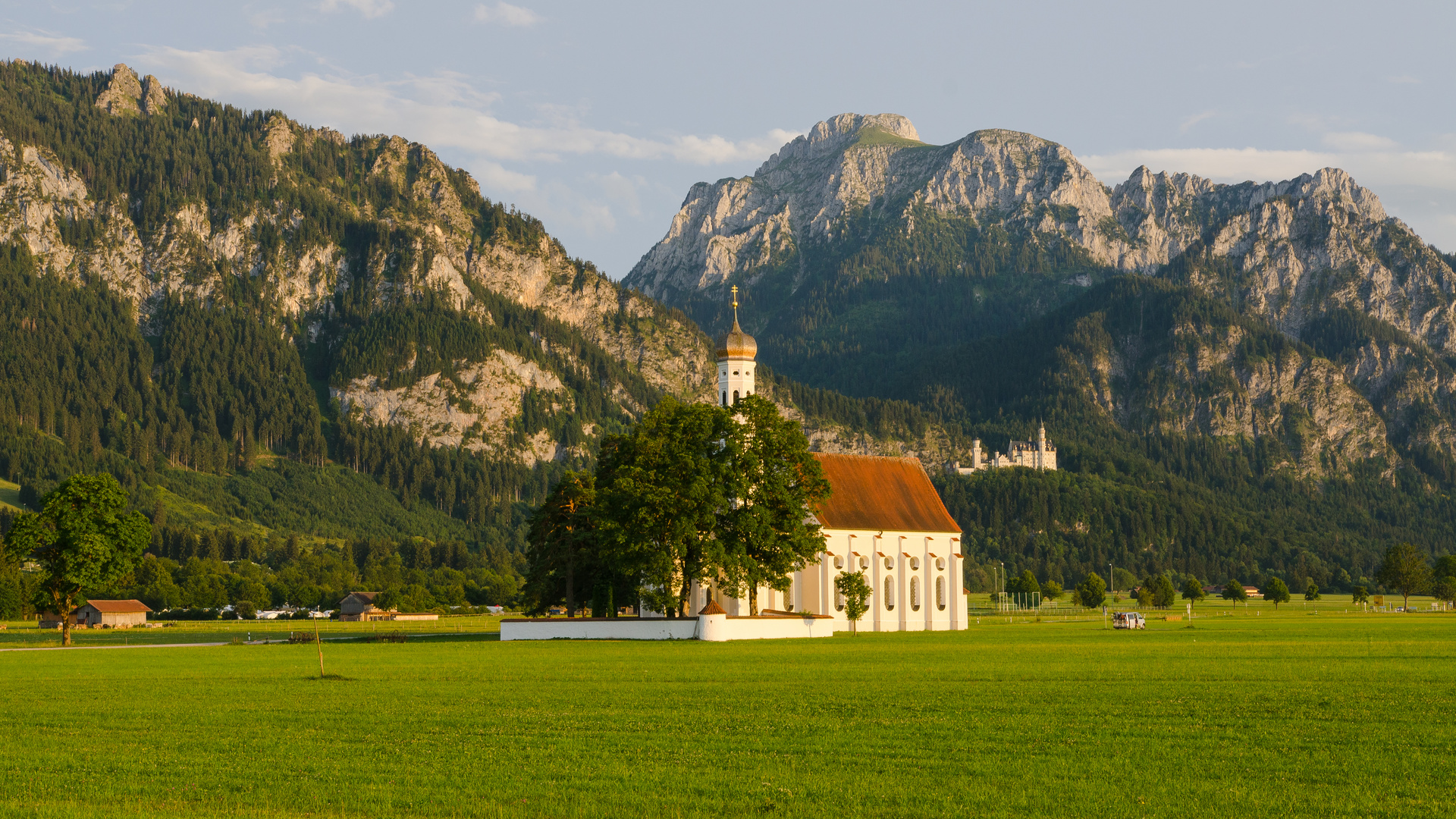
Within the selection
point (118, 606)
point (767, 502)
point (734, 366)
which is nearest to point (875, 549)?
point (734, 366)

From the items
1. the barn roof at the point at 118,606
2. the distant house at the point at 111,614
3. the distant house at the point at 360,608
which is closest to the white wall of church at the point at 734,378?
the distant house at the point at 360,608

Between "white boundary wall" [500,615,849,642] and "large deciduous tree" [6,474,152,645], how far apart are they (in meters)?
28.1

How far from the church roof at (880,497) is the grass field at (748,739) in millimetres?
47074

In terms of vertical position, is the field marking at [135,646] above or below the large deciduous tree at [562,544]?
below

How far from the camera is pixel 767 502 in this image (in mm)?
78062

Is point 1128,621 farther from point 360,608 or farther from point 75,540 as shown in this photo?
point 360,608

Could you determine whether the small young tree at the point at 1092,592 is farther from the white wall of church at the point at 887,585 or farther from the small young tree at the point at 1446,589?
the white wall of church at the point at 887,585

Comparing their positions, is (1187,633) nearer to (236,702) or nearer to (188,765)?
(236,702)

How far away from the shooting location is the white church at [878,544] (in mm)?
91562

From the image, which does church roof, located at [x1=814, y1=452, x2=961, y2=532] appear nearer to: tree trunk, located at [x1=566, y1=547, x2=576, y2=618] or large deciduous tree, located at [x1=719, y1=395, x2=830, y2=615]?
large deciduous tree, located at [x1=719, y1=395, x2=830, y2=615]

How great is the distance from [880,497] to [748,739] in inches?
2977

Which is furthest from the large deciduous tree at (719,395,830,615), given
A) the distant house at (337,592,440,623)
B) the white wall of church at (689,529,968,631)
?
the distant house at (337,592,440,623)

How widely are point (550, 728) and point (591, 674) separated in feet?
54.6

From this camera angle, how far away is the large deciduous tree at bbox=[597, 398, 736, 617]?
73562mm
